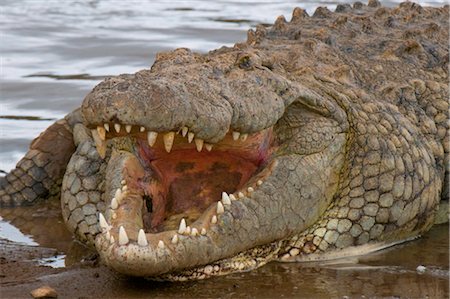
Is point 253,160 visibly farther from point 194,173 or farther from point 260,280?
point 260,280

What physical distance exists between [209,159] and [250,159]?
0.21 m

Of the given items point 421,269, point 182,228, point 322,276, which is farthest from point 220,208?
point 421,269

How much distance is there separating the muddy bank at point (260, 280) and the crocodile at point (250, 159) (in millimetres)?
106

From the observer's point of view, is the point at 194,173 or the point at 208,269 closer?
the point at 208,269

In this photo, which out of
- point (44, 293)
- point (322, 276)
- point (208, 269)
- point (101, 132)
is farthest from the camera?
point (322, 276)

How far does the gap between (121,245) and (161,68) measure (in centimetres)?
100

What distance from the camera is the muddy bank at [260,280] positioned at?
17.0ft

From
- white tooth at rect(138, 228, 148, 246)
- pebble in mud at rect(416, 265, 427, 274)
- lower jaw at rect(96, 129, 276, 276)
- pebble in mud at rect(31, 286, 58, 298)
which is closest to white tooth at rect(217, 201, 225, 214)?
lower jaw at rect(96, 129, 276, 276)

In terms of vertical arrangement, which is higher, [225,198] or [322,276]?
[225,198]

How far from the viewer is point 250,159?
5691 millimetres

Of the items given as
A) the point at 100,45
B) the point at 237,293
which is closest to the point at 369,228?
the point at 237,293

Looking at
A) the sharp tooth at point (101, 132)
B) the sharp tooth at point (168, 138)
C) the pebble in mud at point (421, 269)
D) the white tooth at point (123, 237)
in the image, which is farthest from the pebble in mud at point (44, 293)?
the pebble in mud at point (421, 269)

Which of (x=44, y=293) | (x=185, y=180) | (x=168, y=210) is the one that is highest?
(x=185, y=180)

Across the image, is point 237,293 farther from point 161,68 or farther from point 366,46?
point 366,46
